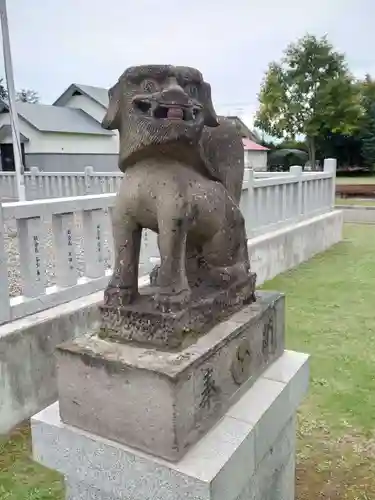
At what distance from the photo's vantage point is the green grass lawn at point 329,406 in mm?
2045

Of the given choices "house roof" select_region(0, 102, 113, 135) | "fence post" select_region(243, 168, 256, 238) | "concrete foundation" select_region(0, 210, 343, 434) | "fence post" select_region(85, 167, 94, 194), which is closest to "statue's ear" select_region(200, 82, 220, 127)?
"concrete foundation" select_region(0, 210, 343, 434)

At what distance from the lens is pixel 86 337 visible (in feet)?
4.87

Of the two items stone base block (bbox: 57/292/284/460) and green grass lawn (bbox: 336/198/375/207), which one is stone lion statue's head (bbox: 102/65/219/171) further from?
green grass lawn (bbox: 336/198/375/207)

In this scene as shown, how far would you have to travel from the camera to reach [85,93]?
51.0 ft

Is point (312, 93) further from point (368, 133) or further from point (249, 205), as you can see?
point (249, 205)

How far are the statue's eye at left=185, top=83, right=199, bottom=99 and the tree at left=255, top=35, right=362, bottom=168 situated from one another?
20821 mm

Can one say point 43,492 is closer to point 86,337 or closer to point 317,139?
point 86,337

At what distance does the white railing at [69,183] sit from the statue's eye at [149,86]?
5.21 m

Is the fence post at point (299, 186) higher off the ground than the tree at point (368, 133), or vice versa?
the tree at point (368, 133)

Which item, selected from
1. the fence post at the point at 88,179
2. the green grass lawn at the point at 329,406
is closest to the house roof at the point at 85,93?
the fence post at the point at 88,179

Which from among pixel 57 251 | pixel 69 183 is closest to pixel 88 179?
pixel 69 183

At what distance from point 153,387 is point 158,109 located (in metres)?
0.75

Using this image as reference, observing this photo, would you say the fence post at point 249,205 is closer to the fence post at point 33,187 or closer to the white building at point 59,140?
the fence post at point 33,187

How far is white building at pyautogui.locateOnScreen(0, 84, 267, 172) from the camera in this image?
495 inches
